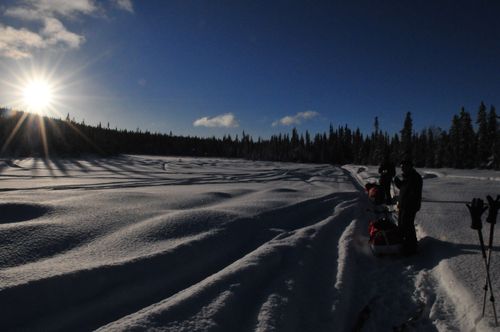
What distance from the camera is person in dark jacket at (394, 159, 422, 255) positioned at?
224 inches

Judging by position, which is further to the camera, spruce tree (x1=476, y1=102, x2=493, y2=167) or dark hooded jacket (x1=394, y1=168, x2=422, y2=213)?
spruce tree (x1=476, y1=102, x2=493, y2=167)

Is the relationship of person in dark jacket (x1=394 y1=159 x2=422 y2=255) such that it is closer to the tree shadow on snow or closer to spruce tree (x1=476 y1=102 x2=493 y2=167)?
the tree shadow on snow

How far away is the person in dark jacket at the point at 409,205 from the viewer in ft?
18.7

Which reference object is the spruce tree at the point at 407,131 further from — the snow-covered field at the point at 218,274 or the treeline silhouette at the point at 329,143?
the snow-covered field at the point at 218,274

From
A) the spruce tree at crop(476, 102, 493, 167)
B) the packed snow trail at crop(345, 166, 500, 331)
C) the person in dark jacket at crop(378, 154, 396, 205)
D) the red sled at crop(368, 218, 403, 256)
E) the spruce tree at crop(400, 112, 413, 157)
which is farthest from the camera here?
the spruce tree at crop(400, 112, 413, 157)

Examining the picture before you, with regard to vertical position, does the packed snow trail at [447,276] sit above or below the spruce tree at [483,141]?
below

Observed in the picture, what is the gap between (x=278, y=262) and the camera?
16.6 feet

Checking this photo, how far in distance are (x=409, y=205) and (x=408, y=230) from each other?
0.49 metres

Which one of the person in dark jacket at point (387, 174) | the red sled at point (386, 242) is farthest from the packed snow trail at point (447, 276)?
the person in dark jacket at point (387, 174)

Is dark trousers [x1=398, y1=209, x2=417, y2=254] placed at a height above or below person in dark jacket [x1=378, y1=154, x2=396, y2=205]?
below

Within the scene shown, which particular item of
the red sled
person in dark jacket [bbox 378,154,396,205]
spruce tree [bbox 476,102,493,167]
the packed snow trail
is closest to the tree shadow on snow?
the packed snow trail

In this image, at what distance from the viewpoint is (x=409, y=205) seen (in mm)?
5875

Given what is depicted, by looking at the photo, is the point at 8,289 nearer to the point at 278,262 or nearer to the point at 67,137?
the point at 278,262

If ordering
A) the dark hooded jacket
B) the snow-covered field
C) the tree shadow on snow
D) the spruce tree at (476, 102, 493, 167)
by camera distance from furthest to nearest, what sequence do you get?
the spruce tree at (476, 102, 493, 167) < the dark hooded jacket < the tree shadow on snow < the snow-covered field
